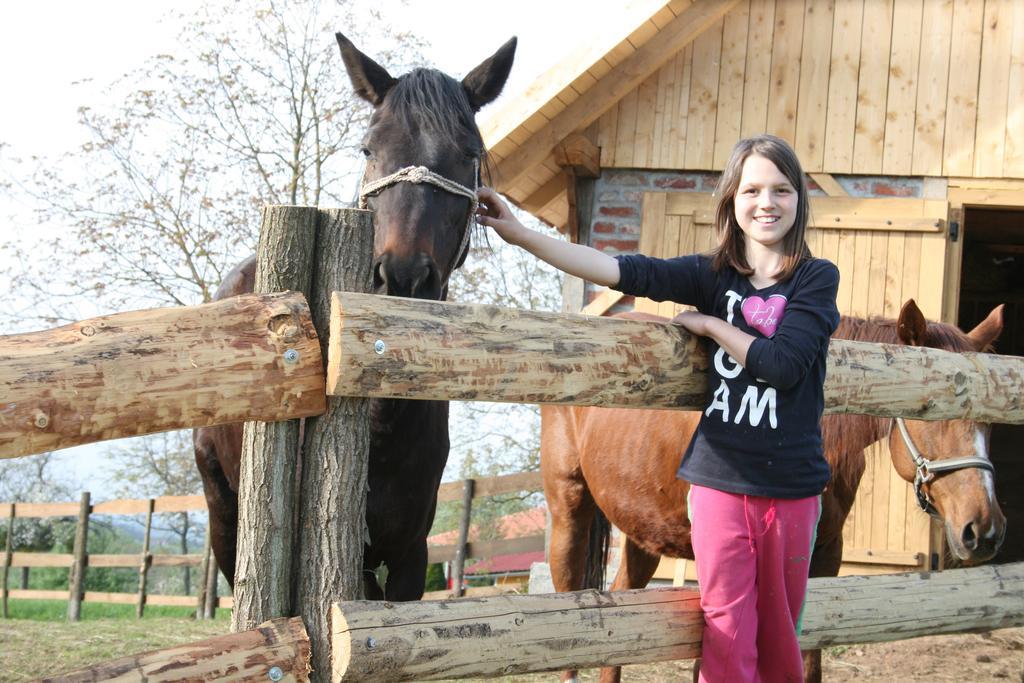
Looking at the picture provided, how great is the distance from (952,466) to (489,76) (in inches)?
88.0

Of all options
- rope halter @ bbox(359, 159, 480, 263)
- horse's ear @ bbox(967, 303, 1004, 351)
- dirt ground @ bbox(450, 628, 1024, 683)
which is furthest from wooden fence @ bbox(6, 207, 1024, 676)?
dirt ground @ bbox(450, 628, 1024, 683)

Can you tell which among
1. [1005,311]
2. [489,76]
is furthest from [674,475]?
[1005,311]

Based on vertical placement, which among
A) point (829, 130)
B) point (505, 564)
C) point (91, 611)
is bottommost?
point (91, 611)

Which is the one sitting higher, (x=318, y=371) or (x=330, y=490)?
(x=318, y=371)

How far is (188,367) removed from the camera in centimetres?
185

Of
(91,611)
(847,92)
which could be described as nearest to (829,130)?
(847,92)

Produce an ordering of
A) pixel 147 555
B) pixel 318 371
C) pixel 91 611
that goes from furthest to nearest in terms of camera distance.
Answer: pixel 91 611, pixel 147 555, pixel 318 371

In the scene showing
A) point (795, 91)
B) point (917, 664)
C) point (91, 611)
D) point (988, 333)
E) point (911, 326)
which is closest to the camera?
point (911, 326)

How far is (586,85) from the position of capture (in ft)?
22.6

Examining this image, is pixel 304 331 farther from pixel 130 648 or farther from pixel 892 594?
pixel 130 648

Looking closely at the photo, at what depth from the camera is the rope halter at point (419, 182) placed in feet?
9.48

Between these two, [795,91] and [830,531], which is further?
[795,91]

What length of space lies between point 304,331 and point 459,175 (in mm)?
1195

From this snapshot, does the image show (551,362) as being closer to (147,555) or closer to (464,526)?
(464,526)
